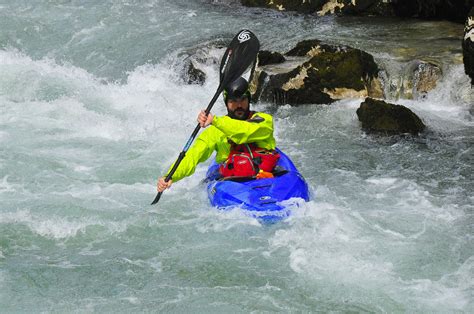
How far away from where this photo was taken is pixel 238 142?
6816mm

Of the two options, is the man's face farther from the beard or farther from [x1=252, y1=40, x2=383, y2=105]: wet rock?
[x1=252, y1=40, x2=383, y2=105]: wet rock

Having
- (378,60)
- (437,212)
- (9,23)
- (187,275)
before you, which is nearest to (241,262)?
(187,275)

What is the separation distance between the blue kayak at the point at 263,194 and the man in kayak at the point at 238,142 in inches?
5.3

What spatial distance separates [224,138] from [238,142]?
7.3 inches

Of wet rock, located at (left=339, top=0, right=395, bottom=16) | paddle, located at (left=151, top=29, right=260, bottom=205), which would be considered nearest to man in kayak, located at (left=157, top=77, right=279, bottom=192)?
paddle, located at (left=151, top=29, right=260, bottom=205)

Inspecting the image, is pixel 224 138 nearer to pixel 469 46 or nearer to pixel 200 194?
pixel 200 194

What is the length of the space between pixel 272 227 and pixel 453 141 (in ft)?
11.7

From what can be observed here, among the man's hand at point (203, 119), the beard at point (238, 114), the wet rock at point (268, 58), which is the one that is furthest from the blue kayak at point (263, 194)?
the wet rock at point (268, 58)

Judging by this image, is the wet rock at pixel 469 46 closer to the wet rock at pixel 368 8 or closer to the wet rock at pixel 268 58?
the wet rock at pixel 268 58

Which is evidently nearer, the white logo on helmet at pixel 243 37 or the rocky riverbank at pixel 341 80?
the white logo on helmet at pixel 243 37

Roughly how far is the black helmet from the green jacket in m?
0.23

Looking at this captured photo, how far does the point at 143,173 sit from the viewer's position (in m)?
8.47

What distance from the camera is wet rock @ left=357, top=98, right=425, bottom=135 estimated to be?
938 centimetres

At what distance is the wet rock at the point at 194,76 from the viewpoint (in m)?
11.8
